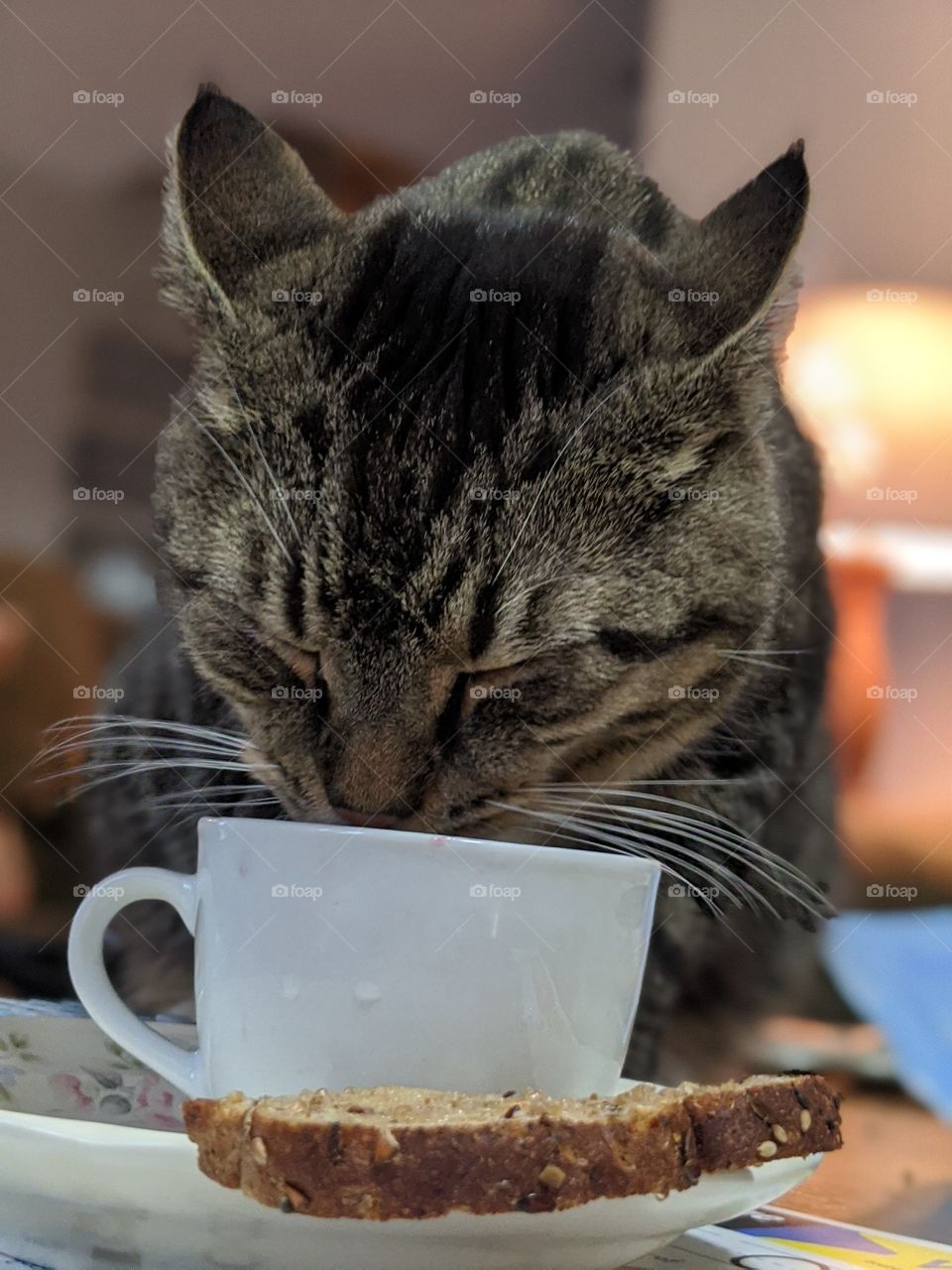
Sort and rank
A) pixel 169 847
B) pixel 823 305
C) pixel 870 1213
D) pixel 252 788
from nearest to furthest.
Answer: pixel 870 1213 < pixel 252 788 < pixel 169 847 < pixel 823 305

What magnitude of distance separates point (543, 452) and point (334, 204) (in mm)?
304

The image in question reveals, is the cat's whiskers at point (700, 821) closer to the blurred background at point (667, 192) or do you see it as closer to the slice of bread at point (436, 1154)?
the blurred background at point (667, 192)

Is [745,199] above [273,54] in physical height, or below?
below

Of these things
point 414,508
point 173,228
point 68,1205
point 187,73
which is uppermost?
point 187,73

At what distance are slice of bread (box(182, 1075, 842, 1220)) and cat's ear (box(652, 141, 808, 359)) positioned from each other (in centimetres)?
52

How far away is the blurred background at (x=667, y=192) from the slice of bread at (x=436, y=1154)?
0.70m

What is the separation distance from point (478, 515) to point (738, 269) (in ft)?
0.76

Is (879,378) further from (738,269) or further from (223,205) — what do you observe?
(223,205)

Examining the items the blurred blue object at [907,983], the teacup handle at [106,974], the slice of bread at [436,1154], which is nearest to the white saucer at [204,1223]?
the slice of bread at [436,1154]

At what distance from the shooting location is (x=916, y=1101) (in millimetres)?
1235

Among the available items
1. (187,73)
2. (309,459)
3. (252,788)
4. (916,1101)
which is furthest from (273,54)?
(916,1101)

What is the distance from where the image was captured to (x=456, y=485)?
82cm

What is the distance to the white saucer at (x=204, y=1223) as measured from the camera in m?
0.42

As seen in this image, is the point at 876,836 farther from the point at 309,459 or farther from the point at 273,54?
the point at 273,54
